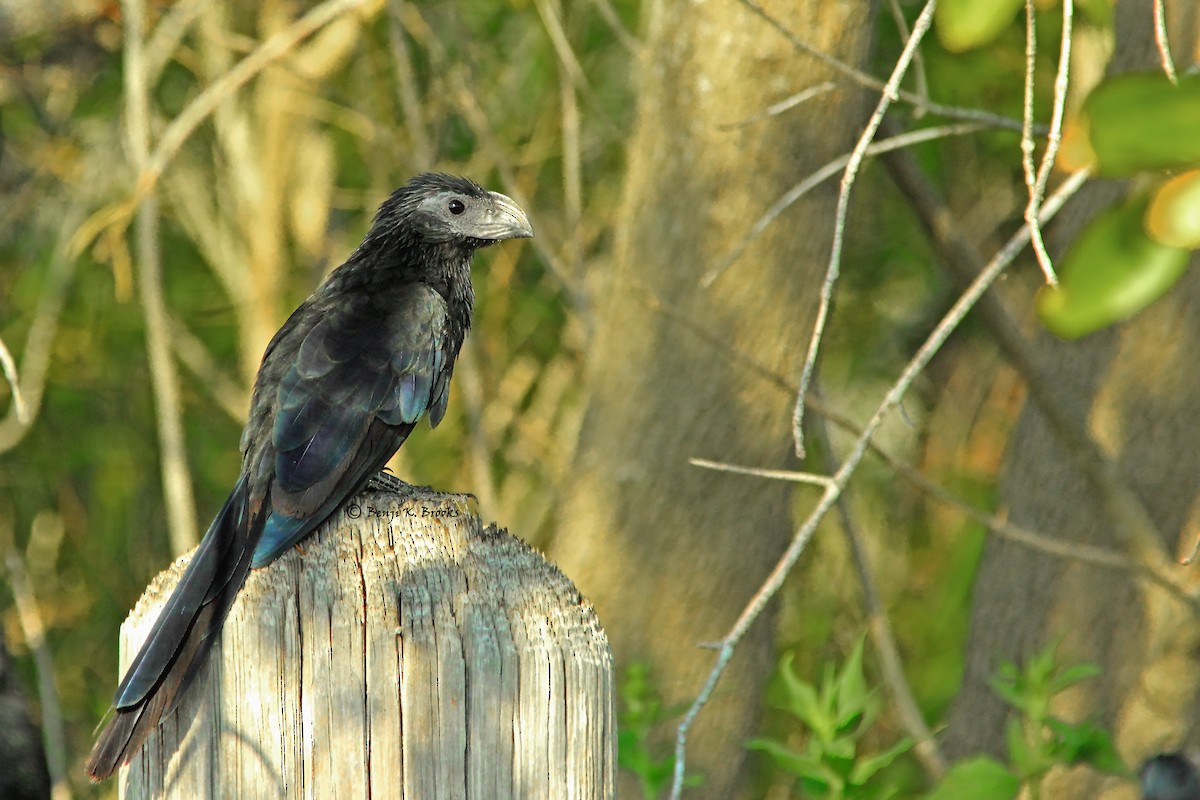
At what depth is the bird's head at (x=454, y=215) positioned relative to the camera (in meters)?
3.44

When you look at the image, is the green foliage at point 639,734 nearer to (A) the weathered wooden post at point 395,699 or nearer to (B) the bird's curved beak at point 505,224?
(A) the weathered wooden post at point 395,699

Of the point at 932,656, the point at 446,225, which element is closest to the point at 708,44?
the point at 446,225

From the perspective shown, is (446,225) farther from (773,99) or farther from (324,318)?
(773,99)

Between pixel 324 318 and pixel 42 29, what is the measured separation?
7.37 feet

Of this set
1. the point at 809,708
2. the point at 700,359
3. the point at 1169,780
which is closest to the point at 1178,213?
the point at 809,708

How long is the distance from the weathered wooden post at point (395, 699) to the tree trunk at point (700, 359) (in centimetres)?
185

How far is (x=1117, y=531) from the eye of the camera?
12.9 ft

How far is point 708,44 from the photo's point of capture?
3.51 meters

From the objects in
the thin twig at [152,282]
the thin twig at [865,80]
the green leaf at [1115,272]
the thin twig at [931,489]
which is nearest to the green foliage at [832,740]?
the thin twig at [931,489]

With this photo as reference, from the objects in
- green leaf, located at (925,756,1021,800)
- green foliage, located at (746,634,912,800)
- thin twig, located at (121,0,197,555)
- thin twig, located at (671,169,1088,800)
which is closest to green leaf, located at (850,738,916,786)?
green foliage, located at (746,634,912,800)

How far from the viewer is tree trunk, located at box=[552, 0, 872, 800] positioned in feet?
11.5

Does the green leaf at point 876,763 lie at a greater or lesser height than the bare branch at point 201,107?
lesser

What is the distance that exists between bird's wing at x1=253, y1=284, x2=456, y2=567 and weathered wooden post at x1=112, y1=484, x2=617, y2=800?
0.49 meters

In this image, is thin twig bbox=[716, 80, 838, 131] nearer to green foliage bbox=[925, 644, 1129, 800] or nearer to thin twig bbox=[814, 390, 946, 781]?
green foliage bbox=[925, 644, 1129, 800]
